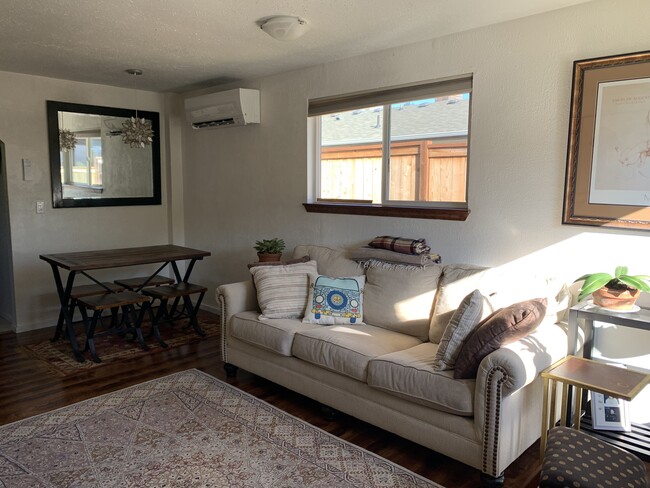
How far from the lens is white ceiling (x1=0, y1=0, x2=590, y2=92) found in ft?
9.10

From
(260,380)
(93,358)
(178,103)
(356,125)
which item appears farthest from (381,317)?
(178,103)

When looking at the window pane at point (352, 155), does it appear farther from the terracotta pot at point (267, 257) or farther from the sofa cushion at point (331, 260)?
the terracotta pot at point (267, 257)

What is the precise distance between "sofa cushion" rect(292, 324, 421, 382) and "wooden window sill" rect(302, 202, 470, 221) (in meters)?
0.85

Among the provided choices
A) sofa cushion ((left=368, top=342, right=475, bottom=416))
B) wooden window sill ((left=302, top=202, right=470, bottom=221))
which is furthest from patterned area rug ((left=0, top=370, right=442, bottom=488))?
wooden window sill ((left=302, top=202, right=470, bottom=221))

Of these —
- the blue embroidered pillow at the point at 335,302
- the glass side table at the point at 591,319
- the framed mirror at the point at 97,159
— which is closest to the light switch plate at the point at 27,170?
the framed mirror at the point at 97,159

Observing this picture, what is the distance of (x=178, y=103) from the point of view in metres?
5.48

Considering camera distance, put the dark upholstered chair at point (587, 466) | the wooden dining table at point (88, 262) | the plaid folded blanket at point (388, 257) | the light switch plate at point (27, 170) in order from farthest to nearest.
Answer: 1. the light switch plate at point (27, 170)
2. the wooden dining table at point (88, 262)
3. the plaid folded blanket at point (388, 257)
4. the dark upholstered chair at point (587, 466)

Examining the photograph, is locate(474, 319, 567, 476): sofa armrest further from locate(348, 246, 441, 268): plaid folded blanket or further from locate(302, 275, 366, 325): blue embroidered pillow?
locate(302, 275, 366, 325): blue embroidered pillow

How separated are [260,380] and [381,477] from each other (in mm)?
1392

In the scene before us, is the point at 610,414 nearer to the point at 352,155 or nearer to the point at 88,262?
the point at 352,155

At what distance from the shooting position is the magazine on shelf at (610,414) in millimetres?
2615

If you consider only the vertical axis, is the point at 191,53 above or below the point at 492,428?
above

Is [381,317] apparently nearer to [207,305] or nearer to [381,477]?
[381,477]

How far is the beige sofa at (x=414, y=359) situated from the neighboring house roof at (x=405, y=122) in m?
0.96
